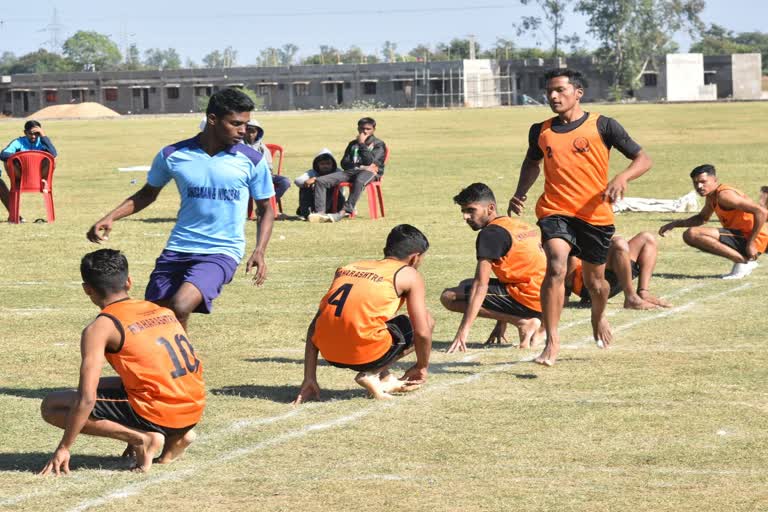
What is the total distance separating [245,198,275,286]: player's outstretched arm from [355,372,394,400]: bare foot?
0.84 meters

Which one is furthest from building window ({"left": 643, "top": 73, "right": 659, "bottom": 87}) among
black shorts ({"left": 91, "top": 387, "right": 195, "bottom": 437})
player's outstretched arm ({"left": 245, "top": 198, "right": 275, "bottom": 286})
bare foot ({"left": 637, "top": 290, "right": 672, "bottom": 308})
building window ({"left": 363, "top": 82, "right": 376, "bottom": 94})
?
black shorts ({"left": 91, "top": 387, "right": 195, "bottom": 437})

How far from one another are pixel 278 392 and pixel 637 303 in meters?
4.55

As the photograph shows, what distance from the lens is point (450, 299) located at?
10.7 m

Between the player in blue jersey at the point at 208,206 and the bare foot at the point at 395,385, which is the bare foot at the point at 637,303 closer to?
the bare foot at the point at 395,385

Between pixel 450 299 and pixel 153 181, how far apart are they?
3.03 m

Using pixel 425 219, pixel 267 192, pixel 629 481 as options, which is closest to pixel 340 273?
pixel 267 192

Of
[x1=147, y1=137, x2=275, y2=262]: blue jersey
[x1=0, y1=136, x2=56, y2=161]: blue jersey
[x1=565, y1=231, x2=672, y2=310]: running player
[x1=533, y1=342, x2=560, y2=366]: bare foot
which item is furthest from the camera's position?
[x1=0, y1=136, x2=56, y2=161]: blue jersey

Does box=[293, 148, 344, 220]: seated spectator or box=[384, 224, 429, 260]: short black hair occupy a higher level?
box=[384, 224, 429, 260]: short black hair

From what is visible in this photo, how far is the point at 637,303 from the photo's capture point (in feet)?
40.3

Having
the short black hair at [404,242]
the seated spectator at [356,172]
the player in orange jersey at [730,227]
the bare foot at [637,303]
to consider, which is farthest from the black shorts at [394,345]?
the seated spectator at [356,172]

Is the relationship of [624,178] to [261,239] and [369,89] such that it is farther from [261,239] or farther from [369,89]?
[369,89]

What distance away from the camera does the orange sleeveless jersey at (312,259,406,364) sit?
829cm

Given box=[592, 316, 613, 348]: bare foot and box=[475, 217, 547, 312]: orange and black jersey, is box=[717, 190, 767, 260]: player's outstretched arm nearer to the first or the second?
box=[475, 217, 547, 312]: orange and black jersey

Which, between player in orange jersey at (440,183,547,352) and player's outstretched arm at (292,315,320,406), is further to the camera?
player in orange jersey at (440,183,547,352)
